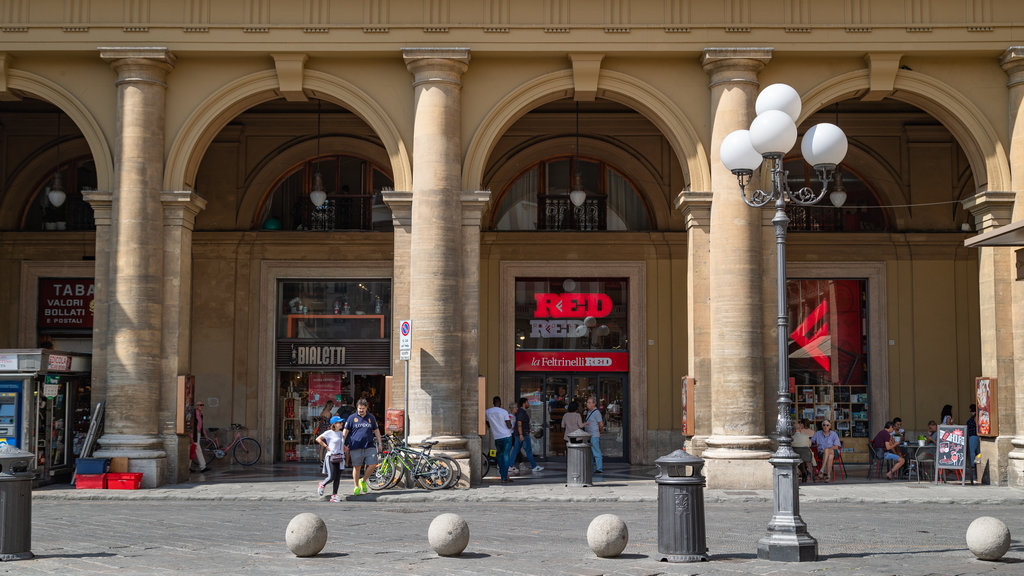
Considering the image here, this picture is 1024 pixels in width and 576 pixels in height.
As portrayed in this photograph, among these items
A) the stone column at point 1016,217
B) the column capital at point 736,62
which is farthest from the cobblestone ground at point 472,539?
the column capital at point 736,62

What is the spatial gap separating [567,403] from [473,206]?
698 cm

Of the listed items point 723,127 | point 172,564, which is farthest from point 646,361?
point 172,564

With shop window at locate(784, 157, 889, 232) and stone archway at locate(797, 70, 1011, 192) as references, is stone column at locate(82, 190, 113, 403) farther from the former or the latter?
shop window at locate(784, 157, 889, 232)

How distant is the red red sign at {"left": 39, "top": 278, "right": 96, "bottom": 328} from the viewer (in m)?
25.1

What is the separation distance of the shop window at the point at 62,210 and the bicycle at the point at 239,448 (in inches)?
221

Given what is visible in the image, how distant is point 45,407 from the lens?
767 inches

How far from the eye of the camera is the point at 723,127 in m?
19.5

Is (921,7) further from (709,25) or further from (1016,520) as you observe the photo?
(1016,520)

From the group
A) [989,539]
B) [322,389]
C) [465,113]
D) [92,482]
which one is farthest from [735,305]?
[92,482]

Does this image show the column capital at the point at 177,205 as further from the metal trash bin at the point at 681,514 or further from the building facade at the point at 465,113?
the metal trash bin at the point at 681,514

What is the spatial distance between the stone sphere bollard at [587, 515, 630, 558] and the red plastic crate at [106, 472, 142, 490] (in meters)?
10.6

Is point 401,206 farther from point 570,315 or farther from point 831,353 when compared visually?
point 831,353

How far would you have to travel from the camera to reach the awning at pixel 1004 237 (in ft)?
55.9

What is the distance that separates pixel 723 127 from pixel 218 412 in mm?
12513
